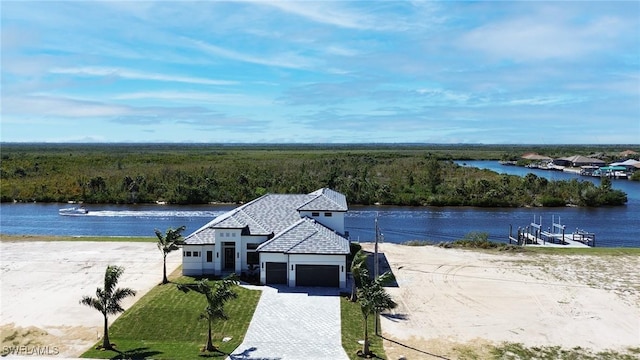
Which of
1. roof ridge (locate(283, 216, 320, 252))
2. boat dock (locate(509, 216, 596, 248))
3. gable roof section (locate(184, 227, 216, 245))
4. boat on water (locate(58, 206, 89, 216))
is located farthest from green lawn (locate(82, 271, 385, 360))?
boat on water (locate(58, 206, 89, 216))

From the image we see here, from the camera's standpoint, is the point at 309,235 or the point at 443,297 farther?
the point at 309,235

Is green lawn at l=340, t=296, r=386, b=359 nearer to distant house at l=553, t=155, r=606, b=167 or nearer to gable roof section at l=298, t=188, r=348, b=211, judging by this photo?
gable roof section at l=298, t=188, r=348, b=211

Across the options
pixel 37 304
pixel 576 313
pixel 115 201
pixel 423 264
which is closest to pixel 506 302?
pixel 576 313

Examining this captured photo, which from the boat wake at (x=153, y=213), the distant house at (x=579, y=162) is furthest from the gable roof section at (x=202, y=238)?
the distant house at (x=579, y=162)

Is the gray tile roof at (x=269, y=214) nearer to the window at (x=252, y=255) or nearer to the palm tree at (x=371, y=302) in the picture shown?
the window at (x=252, y=255)

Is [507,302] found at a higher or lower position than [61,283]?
lower

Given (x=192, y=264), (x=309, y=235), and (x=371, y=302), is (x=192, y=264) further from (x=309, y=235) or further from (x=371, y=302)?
(x=371, y=302)

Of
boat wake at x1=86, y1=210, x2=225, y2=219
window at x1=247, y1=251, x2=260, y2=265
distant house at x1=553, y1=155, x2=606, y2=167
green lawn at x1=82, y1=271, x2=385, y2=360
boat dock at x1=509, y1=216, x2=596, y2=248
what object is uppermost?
distant house at x1=553, y1=155, x2=606, y2=167

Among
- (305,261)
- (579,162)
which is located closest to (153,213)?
(305,261)
